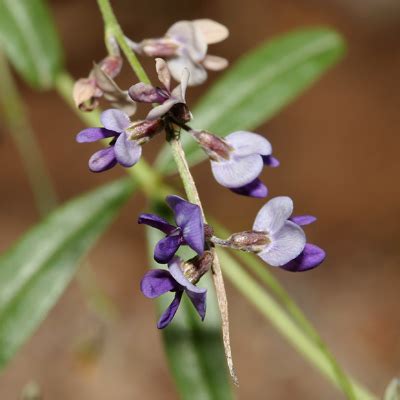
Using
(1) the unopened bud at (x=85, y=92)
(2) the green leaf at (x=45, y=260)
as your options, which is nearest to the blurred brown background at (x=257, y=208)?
(2) the green leaf at (x=45, y=260)

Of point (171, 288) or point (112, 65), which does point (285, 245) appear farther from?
point (112, 65)

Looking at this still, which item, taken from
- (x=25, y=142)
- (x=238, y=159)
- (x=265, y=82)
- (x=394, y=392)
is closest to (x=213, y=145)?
(x=238, y=159)

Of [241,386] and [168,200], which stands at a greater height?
[168,200]

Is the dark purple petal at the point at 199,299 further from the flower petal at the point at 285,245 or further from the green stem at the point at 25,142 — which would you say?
the green stem at the point at 25,142

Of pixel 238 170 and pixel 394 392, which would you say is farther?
pixel 394 392

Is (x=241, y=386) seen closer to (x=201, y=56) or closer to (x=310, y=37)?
(x=310, y=37)

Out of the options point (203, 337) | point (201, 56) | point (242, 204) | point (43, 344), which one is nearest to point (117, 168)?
point (242, 204)
